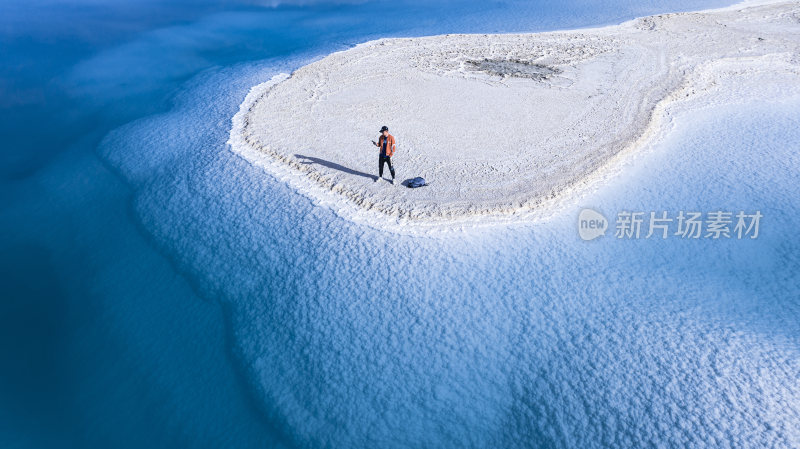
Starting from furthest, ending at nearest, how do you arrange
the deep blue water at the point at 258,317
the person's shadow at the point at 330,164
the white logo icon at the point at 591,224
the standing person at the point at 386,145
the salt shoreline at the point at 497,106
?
the person's shadow at the point at 330,164, the salt shoreline at the point at 497,106, the standing person at the point at 386,145, the white logo icon at the point at 591,224, the deep blue water at the point at 258,317

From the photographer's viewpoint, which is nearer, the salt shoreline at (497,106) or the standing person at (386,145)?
the standing person at (386,145)

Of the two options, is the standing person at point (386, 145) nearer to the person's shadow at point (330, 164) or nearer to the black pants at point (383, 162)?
the black pants at point (383, 162)

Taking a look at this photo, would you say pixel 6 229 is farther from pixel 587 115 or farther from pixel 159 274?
pixel 587 115

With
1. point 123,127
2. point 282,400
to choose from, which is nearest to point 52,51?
point 123,127

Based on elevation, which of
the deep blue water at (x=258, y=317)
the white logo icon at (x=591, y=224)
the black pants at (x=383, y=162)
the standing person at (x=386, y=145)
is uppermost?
the standing person at (x=386, y=145)

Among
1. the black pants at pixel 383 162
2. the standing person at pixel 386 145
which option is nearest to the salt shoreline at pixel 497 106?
the black pants at pixel 383 162

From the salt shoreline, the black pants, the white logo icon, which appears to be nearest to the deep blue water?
the white logo icon

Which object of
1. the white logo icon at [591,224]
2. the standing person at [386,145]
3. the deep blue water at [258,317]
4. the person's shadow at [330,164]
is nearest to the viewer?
the deep blue water at [258,317]
